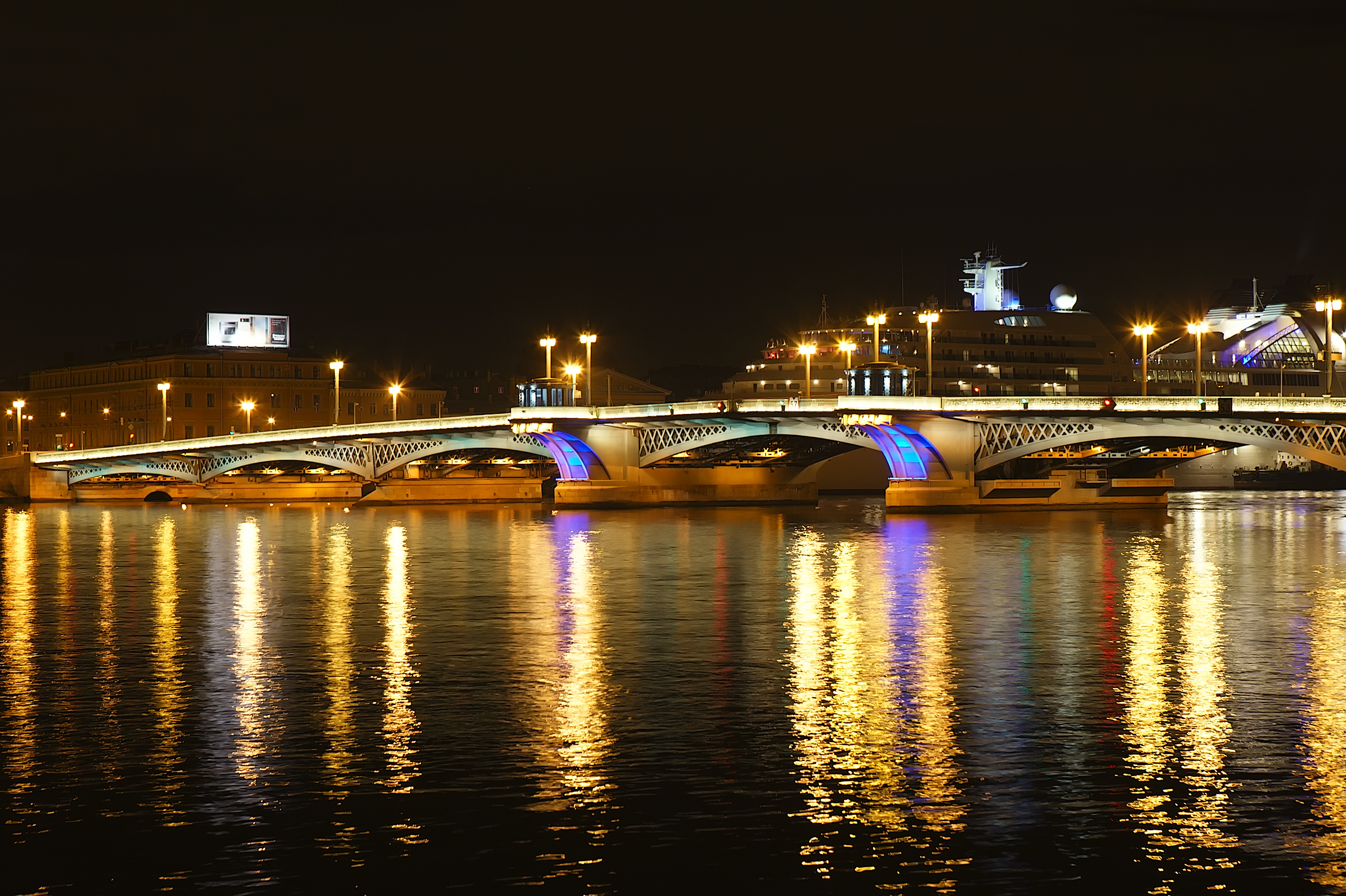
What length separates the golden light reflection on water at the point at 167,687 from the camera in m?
19.1

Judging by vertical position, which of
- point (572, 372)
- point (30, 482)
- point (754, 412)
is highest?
point (572, 372)

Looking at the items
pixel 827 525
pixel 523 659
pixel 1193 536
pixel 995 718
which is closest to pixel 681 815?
pixel 995 718

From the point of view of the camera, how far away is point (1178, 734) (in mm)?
21547

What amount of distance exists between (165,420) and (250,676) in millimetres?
125417

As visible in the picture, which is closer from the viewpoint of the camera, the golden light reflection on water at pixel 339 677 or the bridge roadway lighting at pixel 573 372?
the golden light reflection on water at pixel 339 677

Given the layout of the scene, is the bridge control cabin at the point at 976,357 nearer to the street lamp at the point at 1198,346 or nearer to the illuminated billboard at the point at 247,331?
the illuminated billboard at the point at 247,331

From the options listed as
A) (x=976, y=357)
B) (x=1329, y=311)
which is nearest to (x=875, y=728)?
(x=1329, y=311)

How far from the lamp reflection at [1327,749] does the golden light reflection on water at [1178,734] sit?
0.89 metres

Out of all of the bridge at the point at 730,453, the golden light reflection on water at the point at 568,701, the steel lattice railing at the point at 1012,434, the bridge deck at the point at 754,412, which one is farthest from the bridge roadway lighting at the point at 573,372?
the golden light reflection on water at the point at 568,701

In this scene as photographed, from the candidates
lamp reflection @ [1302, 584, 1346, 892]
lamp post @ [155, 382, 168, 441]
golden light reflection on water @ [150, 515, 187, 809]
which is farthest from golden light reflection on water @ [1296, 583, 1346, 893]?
lamp post @ [155, 382, 168, 441]

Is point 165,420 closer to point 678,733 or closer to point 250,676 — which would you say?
point 250,676

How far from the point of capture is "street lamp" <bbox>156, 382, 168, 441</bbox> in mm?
145125

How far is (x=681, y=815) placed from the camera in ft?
56.5


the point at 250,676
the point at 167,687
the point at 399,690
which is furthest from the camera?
the point at 250,676
